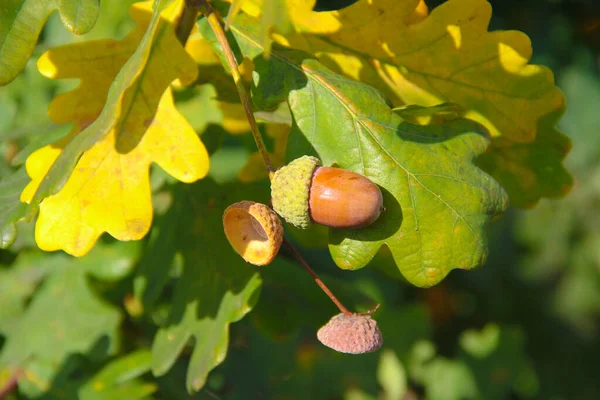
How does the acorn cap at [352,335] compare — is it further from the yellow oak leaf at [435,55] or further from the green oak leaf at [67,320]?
the green oak leaf at [67,320]

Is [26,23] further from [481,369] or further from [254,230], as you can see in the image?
[481,369]

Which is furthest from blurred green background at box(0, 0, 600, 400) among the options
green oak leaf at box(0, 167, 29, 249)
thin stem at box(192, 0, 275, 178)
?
thin stem at box(192, 0, 275, 178)

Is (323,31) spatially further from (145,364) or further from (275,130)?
(145,364)

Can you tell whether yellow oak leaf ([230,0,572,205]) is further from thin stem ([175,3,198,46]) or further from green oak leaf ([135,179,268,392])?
green oak leaf ([135,179,268,392])

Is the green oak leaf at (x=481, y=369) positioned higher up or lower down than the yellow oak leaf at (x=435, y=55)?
lower down

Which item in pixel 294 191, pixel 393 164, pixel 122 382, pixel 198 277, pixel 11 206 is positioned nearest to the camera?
pixel 294 191

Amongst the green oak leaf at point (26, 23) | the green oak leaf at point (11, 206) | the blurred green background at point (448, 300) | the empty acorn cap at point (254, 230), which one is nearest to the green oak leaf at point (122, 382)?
the blurred green background at point (448, 300)

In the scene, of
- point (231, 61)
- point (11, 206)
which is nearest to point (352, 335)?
point (231, 61)
